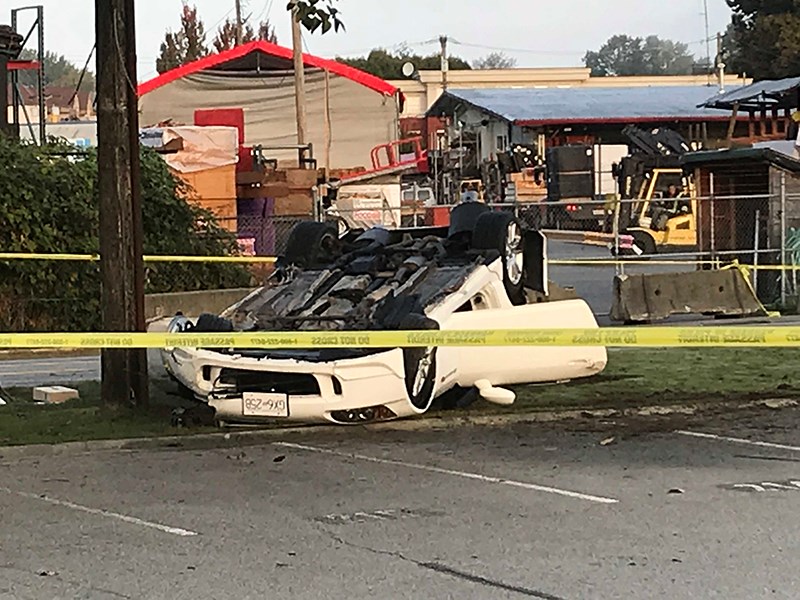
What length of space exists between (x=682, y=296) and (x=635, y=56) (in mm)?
145346

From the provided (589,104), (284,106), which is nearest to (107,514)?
(284,106)

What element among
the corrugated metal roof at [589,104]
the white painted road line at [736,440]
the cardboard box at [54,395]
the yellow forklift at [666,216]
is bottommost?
the white painted road line at [736,440]

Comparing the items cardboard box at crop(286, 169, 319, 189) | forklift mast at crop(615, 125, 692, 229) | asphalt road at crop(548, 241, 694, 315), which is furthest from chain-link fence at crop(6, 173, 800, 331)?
forklift mast at crop(615, 125, 692, 229)

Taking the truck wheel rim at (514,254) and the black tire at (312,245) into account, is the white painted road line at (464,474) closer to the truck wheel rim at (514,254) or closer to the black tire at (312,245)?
the truck wheel rim at (514,254)

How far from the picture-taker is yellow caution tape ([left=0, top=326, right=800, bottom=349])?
9312mm

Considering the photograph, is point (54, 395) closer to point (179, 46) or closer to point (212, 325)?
point (212, 325)

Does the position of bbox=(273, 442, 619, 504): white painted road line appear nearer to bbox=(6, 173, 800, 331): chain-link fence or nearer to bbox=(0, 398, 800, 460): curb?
bbox=(0, 398, 800, 460): curb

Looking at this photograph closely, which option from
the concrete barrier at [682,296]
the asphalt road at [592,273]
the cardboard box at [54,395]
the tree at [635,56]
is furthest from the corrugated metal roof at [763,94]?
the tree at [635,56]

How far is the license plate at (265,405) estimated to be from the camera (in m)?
9.93

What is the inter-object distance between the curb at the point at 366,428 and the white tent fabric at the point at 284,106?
1450 inches

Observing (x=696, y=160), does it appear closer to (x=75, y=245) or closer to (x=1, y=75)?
(x=75, y=245)

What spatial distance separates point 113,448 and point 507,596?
15.5ft

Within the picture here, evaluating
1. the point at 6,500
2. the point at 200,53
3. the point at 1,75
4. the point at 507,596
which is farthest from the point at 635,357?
the point at 200,53

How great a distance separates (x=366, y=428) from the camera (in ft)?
35.0
